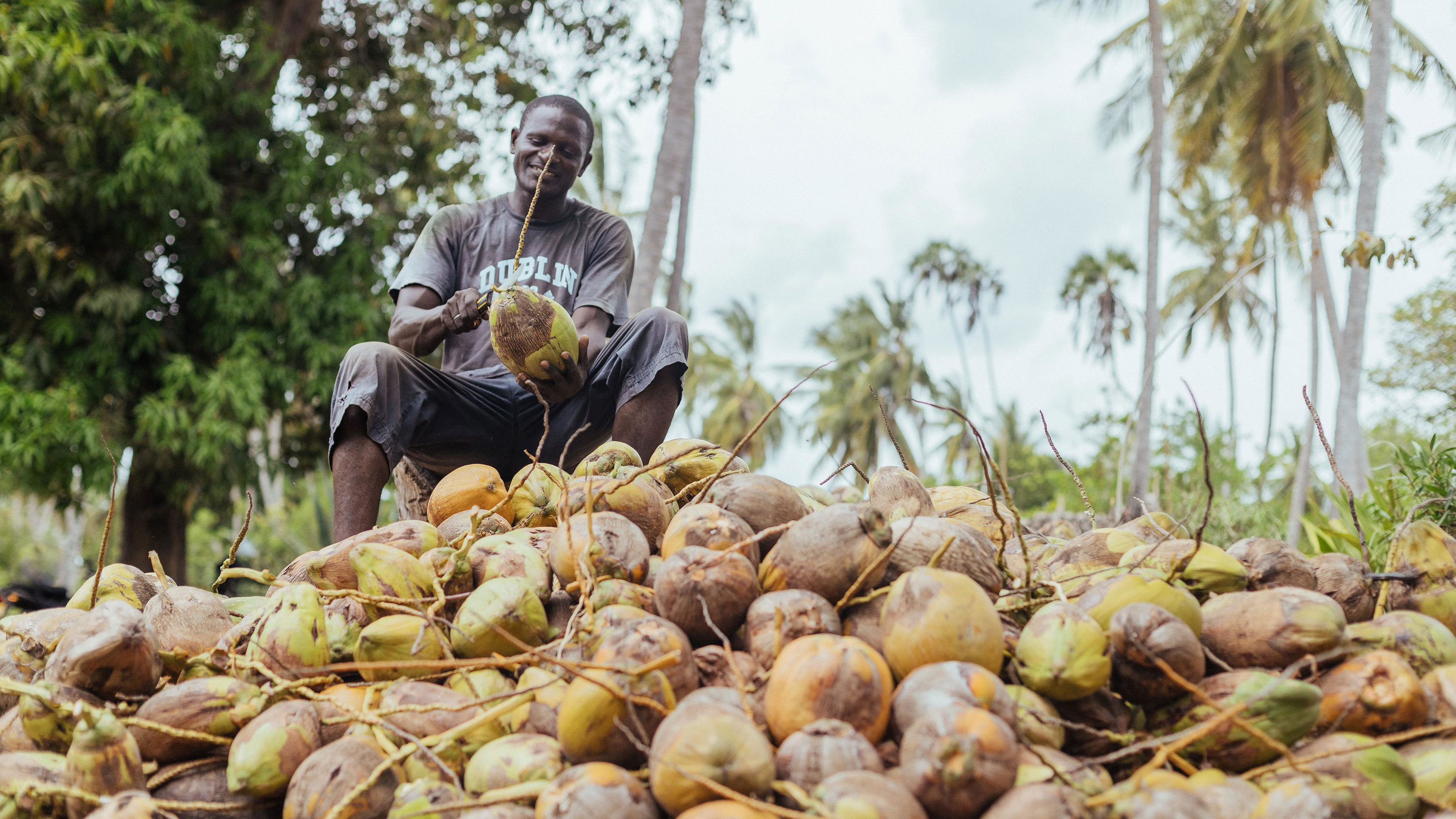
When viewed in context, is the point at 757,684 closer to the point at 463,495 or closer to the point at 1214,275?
the point at 463,495

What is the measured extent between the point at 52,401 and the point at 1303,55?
1916 centimetres

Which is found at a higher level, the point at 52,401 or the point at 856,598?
the point at 52,401

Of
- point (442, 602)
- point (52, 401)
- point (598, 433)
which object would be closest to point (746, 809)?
point (442, 602)

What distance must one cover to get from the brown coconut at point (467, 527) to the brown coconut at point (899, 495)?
84cm

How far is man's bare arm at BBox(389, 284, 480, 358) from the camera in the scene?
2.65 m

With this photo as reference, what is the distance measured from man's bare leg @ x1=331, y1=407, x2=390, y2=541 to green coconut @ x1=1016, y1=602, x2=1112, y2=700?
1848mm

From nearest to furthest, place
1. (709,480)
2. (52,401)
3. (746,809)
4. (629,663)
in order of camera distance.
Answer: (746,809), (629,663), (709,480), (52,401)

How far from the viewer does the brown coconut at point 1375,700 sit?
1.41 meters

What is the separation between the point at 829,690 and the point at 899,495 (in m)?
0.81

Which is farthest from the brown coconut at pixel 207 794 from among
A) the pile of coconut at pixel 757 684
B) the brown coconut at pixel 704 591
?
the brown coconut at pixel 704 591

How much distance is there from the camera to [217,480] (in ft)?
25.2

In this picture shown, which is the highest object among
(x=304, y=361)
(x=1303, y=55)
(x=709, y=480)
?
(x=1303, y=55)

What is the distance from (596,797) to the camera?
Result: 125 centimetres

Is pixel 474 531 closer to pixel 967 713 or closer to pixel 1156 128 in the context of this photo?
pixel 967 713
